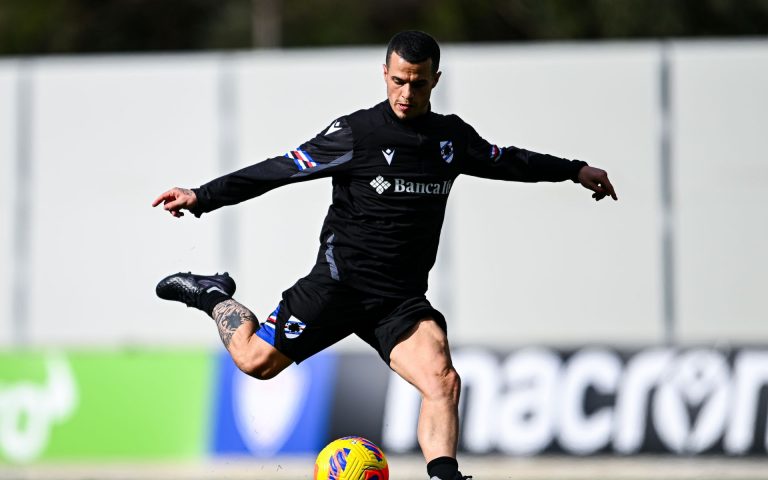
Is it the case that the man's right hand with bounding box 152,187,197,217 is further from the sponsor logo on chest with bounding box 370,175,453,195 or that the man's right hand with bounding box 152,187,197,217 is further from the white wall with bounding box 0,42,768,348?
the white wall with bounding box 0,42,768,348

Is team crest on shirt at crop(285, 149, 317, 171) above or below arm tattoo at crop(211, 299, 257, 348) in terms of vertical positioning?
above

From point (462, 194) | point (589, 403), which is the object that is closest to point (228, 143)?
point (462, 194)

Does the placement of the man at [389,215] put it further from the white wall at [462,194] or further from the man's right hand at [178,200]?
the white wall at [462,194]

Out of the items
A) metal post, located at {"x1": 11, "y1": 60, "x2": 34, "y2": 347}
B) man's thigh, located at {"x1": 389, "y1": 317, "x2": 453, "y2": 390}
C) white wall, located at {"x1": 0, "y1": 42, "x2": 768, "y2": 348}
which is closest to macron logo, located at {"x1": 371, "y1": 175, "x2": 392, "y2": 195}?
man's thigh, located at {"x1": 389, "y1": 317, "x2": 453, "y2": 390}

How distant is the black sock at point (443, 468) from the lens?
711cm

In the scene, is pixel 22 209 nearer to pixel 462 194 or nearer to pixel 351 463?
pixel 462 194

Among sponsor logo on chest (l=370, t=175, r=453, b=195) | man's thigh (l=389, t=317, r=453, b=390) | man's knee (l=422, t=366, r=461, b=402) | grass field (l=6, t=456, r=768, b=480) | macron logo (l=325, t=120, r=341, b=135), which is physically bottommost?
grass field (l=6, t=456, r=768, b=480)

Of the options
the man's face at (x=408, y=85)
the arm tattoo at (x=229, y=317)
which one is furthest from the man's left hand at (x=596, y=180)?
the arm tattoo at (x=229, y=317)

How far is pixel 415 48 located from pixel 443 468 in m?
2.07

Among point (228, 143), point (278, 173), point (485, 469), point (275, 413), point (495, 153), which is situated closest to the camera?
point (278, 173)

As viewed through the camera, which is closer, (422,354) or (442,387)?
(442,387)

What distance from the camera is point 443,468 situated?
7.13 meters

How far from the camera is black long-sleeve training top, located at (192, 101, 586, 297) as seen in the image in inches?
293

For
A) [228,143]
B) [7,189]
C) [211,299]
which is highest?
[228,143]
